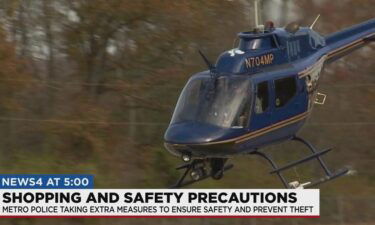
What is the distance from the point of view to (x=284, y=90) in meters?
12.5

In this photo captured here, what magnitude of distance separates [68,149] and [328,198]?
6112mm

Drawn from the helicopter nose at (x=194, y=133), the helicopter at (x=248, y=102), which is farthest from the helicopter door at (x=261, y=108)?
the helicopter nose at (x=194, y=133)

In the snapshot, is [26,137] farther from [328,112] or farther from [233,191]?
[328,112]

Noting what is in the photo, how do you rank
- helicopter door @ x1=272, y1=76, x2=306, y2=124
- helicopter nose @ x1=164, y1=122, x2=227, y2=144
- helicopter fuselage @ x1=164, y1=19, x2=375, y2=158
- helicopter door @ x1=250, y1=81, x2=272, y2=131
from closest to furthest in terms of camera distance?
helicopter nose @ x1=164, y1=122, x2=227, y2=144
helicopter fuselage @ x1=164, y1=19, x2=375, y2=158
helicopter door @ x1=250, y1=81, x2=272, y2=131
helicopter door @ x1=272, y1=76, x2=306, y2=124

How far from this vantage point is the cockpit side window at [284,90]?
40.7 feet

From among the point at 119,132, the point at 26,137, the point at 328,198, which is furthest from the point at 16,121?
the point at 328,198

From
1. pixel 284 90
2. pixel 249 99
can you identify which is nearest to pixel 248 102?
pixel 249 99

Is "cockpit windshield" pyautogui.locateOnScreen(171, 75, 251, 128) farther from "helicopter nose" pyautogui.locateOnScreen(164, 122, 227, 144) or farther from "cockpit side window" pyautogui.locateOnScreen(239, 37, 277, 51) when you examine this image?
"cockpit side window" pyautogui.locateOnScreen(239, 37, 277, 51)

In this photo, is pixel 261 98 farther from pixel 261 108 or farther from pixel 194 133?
pixel 194 133

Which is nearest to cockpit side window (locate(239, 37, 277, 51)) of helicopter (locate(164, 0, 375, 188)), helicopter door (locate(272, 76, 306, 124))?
helicopter (locate(164, 0, 375, 188))

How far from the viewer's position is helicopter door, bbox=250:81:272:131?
12023 mm

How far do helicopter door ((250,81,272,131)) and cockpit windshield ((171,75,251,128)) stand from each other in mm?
162

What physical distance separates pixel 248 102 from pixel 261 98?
0.34 meters

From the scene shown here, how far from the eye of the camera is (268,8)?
888 inches
